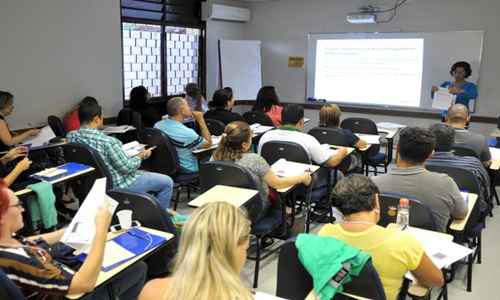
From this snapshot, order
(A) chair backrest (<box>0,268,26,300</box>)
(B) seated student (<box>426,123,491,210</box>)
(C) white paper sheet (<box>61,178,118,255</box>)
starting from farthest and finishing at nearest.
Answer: (B) seated student (<box>426,123,491,210</box>) < (C) white paper sheet (<box>61,178,118,255</box>) < (A) chair backrest (<box>0,268,26,300</box>)

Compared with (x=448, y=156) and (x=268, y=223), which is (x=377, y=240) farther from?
(x=448, y=156)

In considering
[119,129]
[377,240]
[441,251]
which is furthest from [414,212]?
[119,129]

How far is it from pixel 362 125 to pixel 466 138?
1.65 meters

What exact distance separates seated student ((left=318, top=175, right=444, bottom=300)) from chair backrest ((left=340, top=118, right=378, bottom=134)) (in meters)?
3.63

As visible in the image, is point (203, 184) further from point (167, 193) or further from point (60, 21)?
point (60, 21)

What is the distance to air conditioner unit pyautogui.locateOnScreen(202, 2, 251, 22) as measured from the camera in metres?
7.59

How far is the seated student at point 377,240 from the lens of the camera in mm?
1819

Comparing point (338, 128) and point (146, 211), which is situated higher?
point (338, 128)

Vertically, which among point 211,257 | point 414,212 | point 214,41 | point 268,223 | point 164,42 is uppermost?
point 214,41

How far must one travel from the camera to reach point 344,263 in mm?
1616

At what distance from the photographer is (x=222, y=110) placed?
5.77m

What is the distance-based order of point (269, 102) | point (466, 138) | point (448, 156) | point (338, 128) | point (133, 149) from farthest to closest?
1. point (269, 102)
2. point (338, 128)
3. point (133, 149)
4. point (466, 138)
5. point (448, 156)

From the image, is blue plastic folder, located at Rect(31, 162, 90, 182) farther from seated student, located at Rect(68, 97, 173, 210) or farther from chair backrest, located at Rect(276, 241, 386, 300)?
Answer: chair backrest, located at Rect(276, 241, 386, 300)

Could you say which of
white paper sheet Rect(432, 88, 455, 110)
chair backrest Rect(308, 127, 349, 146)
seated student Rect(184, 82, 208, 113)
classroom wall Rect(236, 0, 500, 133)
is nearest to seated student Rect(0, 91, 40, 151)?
seated student Rect(184, 82, 208, 113)
